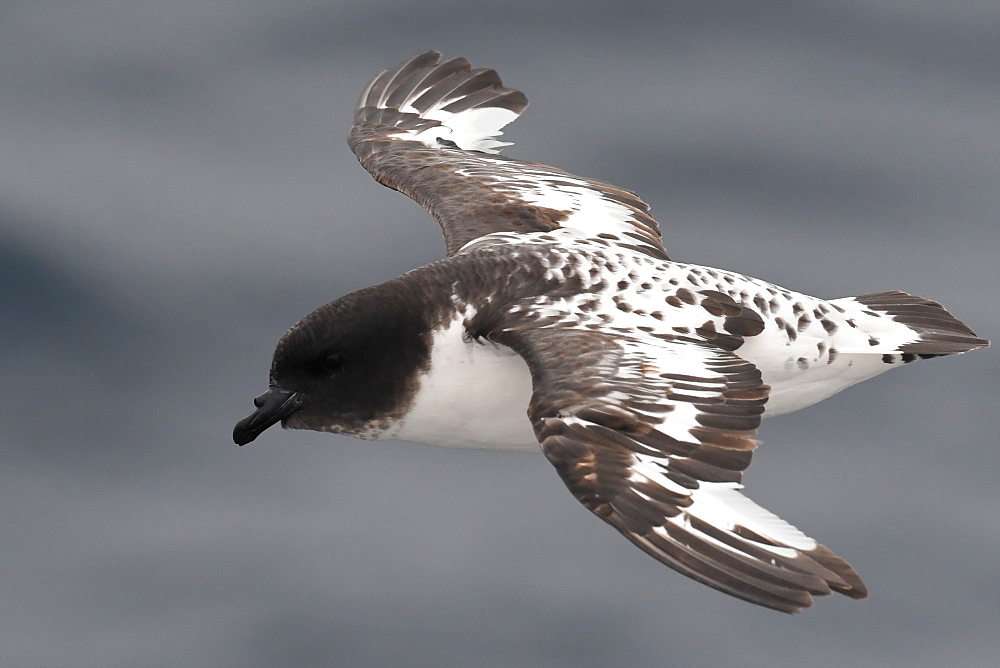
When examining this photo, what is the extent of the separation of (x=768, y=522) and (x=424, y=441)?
243 cm

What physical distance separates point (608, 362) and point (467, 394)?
0.96 meters

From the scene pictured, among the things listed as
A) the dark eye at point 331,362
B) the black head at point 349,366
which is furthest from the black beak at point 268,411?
the dark eye at point 331,362

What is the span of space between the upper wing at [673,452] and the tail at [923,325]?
5.23 ft

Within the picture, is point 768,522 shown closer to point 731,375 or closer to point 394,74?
point 731,375

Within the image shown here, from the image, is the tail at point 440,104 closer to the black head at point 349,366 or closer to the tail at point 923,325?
the tail at point 923,325

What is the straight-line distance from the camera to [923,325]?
10961 millimetres

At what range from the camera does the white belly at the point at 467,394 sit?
9875 mm

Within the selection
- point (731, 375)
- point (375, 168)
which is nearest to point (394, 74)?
point (375, 168)

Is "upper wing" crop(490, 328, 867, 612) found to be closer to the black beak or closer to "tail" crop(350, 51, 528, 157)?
the black beak

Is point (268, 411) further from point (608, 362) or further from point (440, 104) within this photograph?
point (440, 104)

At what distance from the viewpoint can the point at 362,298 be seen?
9844 mm

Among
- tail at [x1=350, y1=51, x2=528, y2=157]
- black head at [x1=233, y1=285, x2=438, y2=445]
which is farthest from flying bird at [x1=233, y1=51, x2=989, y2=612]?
tail at [x1=350, y1=51, x2=528, y2=157]

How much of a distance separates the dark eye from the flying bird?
12 mm

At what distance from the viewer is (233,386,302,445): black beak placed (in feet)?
32.4
